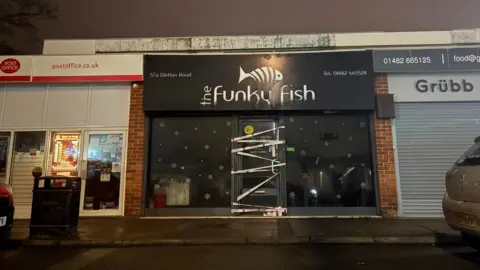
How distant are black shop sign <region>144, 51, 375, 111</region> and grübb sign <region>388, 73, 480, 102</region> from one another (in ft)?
2.72

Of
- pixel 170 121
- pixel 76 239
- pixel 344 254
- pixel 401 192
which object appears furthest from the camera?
pixel 170 121

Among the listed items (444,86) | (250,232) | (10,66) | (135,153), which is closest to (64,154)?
(135,153)

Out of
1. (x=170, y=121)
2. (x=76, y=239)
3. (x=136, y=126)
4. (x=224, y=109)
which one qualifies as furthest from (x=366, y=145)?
(x=76, y=239)

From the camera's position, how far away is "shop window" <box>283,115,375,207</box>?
31.3ft

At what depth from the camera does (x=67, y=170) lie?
984 cm

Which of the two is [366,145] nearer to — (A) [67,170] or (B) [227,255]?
(B) [227,255]

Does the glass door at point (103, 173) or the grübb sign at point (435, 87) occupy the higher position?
the grübb sign at point (435, 87)

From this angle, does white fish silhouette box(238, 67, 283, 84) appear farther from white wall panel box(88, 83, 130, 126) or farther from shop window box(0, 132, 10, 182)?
shop window box(0, 132, 10, 182)

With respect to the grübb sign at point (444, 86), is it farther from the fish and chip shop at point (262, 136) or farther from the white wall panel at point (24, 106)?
the white wall panel at point (24, 106)

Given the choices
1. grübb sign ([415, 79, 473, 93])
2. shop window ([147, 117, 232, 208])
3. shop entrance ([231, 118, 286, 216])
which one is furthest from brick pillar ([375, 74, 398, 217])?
shop window ([147, 117, 232, 208])

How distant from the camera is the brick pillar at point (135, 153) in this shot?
945 cm

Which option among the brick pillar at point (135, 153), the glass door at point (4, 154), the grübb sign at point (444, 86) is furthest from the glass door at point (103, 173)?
the grübb sign at point (444, 86)

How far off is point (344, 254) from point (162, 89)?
6.21 m

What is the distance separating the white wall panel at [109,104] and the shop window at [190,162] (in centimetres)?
97
